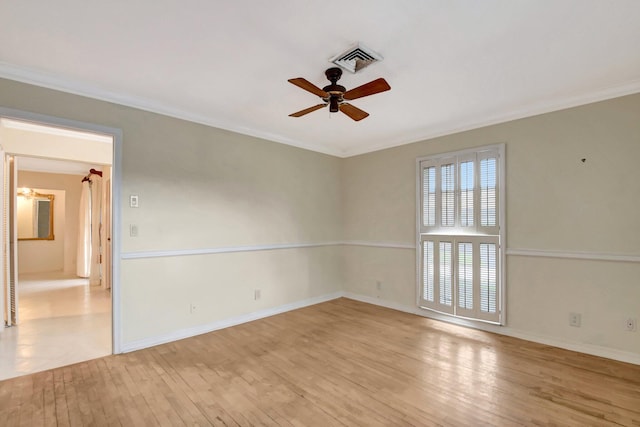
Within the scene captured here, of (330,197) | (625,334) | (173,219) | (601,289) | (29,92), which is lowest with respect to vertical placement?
(625,334)

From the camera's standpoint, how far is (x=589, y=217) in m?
2.94

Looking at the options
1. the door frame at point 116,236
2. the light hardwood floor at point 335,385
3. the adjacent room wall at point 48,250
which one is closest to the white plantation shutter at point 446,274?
the light hardwood floor at point 335,385

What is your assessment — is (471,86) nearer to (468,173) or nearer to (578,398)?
(468,173)

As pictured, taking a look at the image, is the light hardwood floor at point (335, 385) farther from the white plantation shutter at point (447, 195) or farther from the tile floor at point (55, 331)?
the white plantation shutter at point (447, 195)

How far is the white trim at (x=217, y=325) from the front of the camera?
304cm

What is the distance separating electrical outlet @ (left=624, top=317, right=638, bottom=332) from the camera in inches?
106

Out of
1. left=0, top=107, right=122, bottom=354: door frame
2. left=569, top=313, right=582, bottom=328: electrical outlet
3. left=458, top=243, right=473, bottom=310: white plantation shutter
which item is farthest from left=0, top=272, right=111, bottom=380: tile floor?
left=569, top=313, right=582, bottom=328: electrical outlet

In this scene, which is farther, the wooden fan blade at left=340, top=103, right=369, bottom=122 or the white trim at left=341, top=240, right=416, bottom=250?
the white trim at left=341, top=240, right=416, bottom=250

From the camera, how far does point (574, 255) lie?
9.85 feet

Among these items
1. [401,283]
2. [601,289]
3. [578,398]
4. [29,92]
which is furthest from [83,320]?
[601,289]

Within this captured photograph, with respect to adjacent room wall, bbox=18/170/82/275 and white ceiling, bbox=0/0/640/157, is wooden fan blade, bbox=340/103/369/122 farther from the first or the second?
adjacent room wall, bbox=18/170/82/275

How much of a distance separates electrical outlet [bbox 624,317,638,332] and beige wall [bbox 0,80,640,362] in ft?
0.15

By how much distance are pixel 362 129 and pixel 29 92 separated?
3.41 metres

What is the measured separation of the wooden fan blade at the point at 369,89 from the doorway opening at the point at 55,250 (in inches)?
92.0
